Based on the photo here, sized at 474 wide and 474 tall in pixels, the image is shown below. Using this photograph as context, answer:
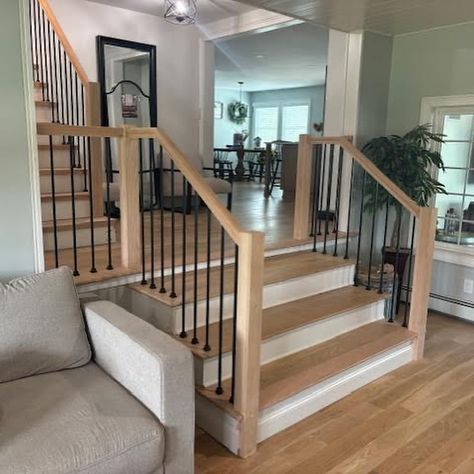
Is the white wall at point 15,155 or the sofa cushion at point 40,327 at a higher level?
the white wall at point 15,155

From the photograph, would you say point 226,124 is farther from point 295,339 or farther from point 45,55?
point 295,339

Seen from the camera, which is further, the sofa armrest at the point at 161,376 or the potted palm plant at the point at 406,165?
the potted palm plant at the point at 406,165

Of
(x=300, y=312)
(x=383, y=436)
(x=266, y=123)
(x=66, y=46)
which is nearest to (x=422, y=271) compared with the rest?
(x=300, y=312)

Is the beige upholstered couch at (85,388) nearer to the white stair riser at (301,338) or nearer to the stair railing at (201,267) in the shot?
the stair railing at (201,267)

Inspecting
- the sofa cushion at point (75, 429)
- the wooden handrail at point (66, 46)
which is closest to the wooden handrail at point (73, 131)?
the sofa cushion at point (75, 429)

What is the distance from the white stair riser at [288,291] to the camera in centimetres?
266

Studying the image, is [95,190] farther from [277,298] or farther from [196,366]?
[196,366]

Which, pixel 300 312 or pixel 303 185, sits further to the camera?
pixel 303 185

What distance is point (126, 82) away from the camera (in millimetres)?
5113

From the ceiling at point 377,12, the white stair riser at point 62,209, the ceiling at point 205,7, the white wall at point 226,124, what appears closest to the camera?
the ceiling at point 377,12

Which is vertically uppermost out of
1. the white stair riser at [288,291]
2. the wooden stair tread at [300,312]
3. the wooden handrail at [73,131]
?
the wooden handrail at [73,131]

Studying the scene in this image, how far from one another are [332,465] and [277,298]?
3.85 ft

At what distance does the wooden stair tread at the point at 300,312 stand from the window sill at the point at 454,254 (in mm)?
984

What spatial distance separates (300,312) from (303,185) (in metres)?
1.21
